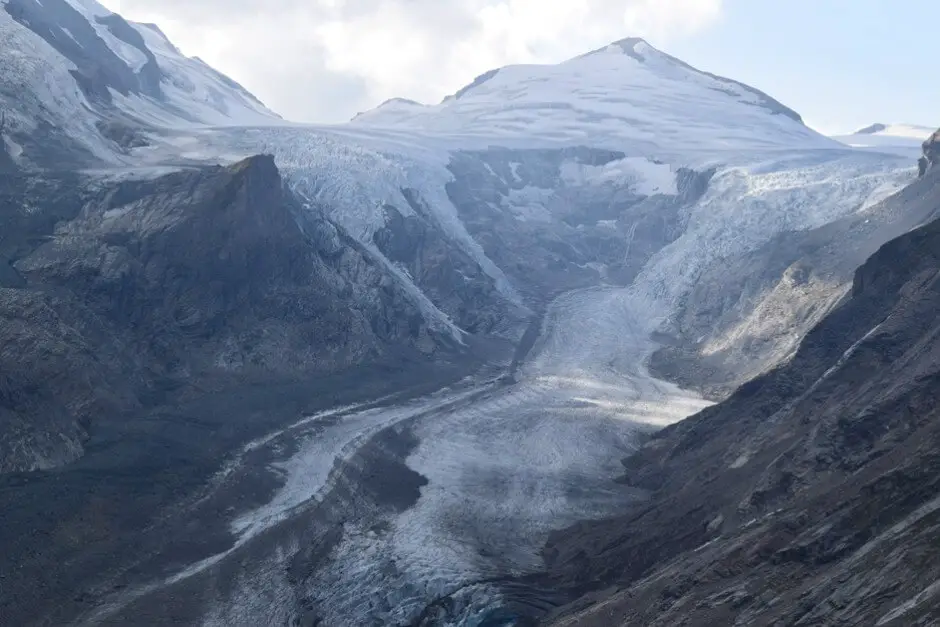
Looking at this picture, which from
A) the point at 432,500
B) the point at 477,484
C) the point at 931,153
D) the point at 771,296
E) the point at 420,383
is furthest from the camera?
the point at 931,153

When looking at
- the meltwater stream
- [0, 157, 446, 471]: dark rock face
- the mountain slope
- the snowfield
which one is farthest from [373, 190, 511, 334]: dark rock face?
the mountain slope

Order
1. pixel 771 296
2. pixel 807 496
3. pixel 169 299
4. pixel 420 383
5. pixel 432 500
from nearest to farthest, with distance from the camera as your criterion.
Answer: pixel 807 496 < pixel 432 500 < pixel 169 299 < pixel 420 383 < pixel 771 296

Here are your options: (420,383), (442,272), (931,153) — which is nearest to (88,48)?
(442,272)

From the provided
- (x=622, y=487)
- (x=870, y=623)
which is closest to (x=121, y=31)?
(x=622, y=487)

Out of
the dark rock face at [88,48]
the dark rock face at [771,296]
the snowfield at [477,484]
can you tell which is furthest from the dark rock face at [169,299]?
the dark rock face at [88,48]

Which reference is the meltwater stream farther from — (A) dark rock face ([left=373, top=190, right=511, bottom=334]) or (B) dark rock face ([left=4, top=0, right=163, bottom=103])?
(B) dark rock face ([left=4, top=0, right=163, bottom=103])

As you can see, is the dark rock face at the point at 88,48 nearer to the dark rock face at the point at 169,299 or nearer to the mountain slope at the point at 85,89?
the mountain slope at the point at 85,89

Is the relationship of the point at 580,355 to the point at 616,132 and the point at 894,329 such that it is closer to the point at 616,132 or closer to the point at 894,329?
the point at 894,329

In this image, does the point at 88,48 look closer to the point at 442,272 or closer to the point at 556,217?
the point at 442,272
